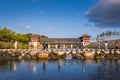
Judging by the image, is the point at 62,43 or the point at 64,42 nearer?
the point at 64,42

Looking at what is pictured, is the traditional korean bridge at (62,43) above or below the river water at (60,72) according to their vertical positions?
above

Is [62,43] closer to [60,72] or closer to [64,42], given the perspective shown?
[64,42]

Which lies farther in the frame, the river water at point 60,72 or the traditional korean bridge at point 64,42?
the traditional korean bridge at point 64,42

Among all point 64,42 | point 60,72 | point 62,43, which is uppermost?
point 64,42

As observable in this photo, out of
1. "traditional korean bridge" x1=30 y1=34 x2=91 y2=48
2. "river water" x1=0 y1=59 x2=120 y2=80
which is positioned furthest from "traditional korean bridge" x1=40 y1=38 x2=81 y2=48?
"river water" x1=0 y1=59 x2=120 y2=80

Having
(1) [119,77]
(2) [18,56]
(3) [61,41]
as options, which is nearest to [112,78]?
(1) [119,77]

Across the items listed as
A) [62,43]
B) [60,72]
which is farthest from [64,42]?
[60,72]

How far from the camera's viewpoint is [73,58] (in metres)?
44.4

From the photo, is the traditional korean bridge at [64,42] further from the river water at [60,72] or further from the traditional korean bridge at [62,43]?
the river water at [60,72]

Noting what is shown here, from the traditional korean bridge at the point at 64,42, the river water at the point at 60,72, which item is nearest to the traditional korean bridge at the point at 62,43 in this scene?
the traditional korean bridge at the point at 64,42

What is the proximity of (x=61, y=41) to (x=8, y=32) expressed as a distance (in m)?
35.5

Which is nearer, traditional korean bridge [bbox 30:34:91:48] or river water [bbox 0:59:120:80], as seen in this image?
river water [bbox 0:59:120:80]

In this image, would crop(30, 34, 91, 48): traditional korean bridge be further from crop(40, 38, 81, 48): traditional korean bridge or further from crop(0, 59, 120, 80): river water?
crop(0, 59, 120, 80): river water

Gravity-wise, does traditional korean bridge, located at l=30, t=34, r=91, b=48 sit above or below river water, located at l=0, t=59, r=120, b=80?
above
